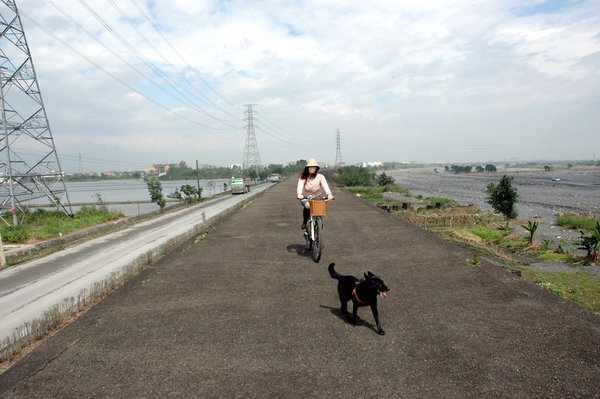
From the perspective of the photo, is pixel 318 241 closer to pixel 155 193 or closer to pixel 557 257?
pixel 557 257

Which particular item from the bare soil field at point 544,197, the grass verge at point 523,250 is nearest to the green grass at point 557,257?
the grass verge at point 523,250

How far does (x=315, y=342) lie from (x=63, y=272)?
472 inches

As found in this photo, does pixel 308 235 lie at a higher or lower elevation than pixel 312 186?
lower

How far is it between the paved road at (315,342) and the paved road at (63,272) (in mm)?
2795

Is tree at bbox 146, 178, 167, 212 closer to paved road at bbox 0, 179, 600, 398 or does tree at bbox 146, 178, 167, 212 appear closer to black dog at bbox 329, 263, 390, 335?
paved road at bbox 0, 179, 600, 398

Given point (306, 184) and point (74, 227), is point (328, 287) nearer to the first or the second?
point (306, 184)

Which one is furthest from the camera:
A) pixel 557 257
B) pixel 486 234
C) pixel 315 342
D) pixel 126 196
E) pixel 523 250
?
pixel 126 196

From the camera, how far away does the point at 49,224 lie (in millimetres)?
23609

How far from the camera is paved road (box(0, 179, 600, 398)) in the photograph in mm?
2662

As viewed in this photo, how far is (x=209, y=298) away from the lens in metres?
4.55

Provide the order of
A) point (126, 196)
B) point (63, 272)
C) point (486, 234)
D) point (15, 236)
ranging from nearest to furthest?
1. point (486, 234)
2. point (63, 272)
3. point (15, 236)
4. point (126, 196)

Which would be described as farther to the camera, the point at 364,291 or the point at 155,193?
the point at 155,193

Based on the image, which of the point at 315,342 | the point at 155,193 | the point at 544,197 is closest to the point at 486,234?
the point at 315,342

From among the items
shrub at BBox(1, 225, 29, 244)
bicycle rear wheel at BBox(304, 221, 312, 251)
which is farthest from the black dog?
shrub at BBox(1, 225, 29, 244)
